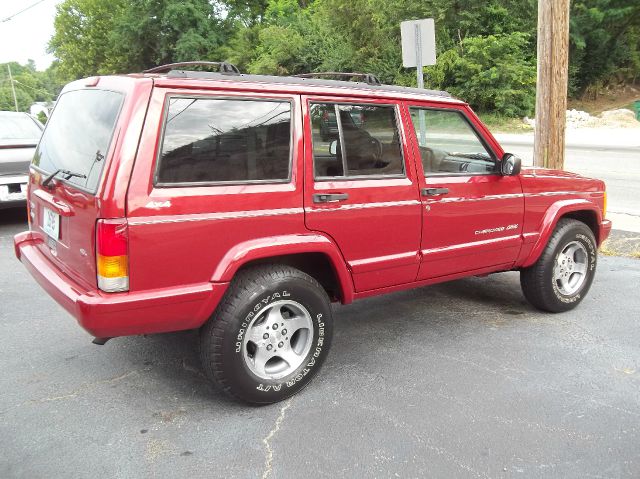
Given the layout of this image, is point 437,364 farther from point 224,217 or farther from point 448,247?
point 224,217

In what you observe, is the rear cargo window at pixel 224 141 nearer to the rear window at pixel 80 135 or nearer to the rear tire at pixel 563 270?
the rear window at pixel 80 135

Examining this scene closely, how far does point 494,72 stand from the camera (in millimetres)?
26750

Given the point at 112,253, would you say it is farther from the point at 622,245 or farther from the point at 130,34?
the point at 130,34

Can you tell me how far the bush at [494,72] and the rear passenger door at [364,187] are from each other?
25.3 meters

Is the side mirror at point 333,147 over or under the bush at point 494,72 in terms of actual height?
under

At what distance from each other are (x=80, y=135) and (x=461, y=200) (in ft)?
7.96

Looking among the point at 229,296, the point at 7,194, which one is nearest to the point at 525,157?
the point at 7,194

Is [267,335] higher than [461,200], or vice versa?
[461,200]

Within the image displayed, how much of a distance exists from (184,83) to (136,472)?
190 centimetres

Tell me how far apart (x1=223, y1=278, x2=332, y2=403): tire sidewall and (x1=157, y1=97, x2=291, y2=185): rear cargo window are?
2.04ft

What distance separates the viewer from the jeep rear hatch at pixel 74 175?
2.79 m

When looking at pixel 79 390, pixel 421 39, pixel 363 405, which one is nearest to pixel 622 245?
pixel 421 39

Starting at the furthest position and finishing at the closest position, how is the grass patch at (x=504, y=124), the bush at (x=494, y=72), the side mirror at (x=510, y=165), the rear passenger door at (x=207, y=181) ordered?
the bush at (x=494, y=72) → the grass patch at (x=504, y=124) → the side mirror at (x=510, y=165) → the rear passenger door at (x=207, y=181)

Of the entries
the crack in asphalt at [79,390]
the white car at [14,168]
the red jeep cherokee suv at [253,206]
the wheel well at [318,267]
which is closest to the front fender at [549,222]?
the red jeep cherokee suv at [253,206]
